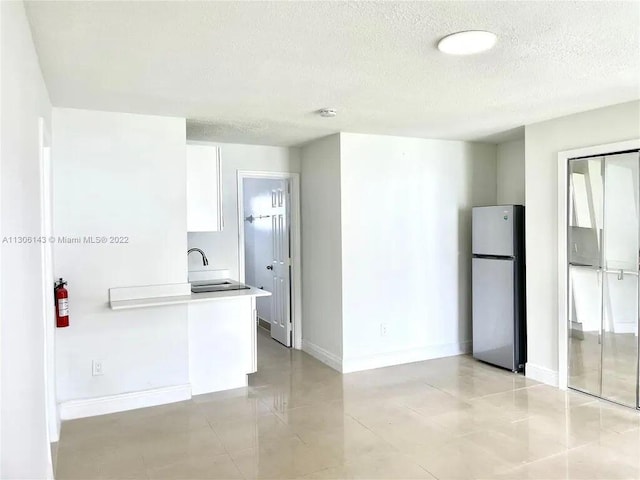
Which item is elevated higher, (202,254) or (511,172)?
(511,172)

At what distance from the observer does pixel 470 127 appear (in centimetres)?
439

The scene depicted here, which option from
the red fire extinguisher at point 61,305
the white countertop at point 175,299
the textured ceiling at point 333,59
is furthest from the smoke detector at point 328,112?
the red fire extinguisher at point 61,305

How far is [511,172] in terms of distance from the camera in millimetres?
5250

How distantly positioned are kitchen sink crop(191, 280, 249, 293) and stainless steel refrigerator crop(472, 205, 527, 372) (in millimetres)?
2437

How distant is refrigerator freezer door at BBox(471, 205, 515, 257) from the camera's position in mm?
4559

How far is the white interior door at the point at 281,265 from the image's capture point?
18.1 feet

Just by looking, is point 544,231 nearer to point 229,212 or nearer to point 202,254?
point 229,212

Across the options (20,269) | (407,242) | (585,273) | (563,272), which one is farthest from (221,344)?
(585,273)

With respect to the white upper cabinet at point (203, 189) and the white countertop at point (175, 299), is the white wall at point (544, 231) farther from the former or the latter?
the white upper cabinet at point (203, 189)

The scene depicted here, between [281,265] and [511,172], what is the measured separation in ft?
9.32

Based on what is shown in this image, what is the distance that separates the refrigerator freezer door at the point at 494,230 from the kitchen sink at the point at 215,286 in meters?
2.45

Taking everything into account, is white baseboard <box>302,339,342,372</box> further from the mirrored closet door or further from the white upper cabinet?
the mirrored closet door

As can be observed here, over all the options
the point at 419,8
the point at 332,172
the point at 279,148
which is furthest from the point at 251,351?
the point at 419,8

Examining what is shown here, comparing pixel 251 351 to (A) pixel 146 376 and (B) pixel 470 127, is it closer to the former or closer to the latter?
(A) pixel 146 376
